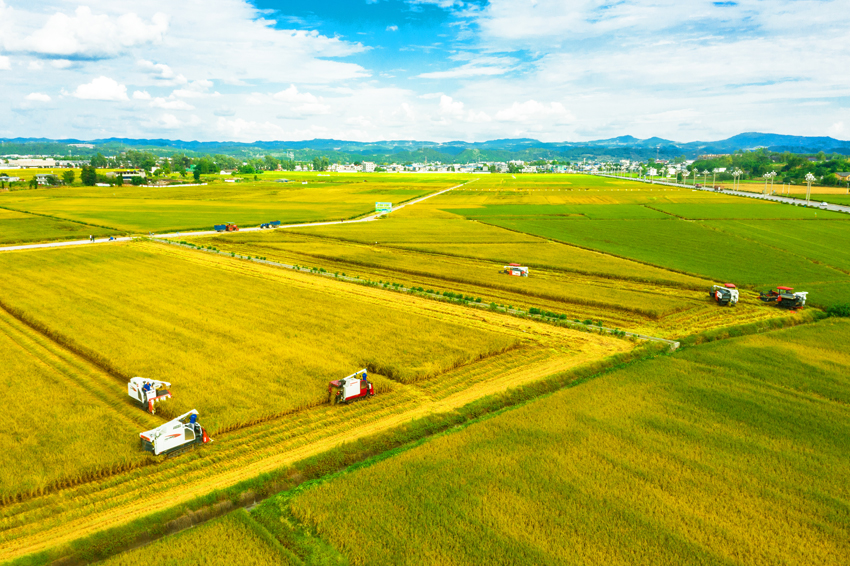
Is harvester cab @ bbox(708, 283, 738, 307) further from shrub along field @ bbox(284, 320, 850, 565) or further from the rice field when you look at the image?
the rice field

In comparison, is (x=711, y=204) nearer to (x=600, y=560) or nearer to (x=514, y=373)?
(x=514, y=373)

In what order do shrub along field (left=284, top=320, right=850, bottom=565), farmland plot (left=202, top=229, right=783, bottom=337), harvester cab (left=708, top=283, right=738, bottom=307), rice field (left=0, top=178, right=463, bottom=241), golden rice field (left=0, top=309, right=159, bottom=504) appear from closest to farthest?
shrub along field (left=284, top=320, right=850, bottom=565)
golden rice field (left=0, top=309, right=159, bottom=504)
farmland plot (left=202, top=229, right=783, bottom=337)
harvester cab (left=708, top=283, right=738, bottom=307)
rice field (left=0, top=178, right=463, bottom=241)

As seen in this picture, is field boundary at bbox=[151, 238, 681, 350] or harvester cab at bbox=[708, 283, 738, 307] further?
harvester cab at bbox=[708, 283, 738, 307]

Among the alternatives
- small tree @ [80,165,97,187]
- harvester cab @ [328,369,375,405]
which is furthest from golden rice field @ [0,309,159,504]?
small tree @ [80,165,97,187]

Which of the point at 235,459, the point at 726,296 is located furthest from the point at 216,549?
the point at 726,296

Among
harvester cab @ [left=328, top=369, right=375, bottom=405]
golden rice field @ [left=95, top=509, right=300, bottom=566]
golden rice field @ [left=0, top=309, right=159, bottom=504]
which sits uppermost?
harvester cab @ [left=328, top=369, right=375, bottom=405]

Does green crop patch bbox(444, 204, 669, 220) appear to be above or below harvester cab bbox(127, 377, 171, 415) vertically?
above

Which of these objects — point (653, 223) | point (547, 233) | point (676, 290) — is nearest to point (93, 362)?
point (676, 290)

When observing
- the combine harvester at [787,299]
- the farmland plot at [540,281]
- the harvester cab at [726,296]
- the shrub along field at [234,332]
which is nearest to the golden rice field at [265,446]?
the shrub along field at [234,332]
